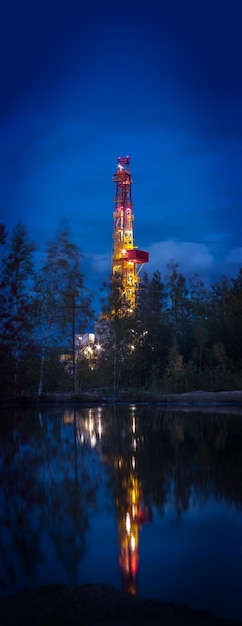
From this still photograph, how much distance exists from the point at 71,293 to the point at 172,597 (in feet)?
70.0

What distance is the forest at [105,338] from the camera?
69.3 ft

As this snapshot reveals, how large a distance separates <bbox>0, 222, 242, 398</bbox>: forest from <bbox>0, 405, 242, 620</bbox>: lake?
32.7 feet

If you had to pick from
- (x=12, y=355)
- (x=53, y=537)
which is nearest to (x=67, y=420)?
(x=12, y=355)

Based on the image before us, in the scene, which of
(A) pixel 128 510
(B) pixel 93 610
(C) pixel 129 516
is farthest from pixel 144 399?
(B) pixel 93 610

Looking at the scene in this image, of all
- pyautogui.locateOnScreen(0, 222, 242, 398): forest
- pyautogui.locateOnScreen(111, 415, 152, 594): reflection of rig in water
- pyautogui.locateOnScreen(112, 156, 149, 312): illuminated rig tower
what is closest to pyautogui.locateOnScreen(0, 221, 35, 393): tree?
pyautogui.locateOnScreen(0, 222, 242, 398): forest

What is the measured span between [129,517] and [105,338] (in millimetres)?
22657

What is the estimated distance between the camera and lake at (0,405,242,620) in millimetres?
3541

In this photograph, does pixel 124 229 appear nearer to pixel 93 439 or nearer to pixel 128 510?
pixel 93 439

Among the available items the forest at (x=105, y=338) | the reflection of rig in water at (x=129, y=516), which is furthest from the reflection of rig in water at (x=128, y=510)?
the forest at (x=105, y=338)

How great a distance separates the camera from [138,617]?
9.66 feet

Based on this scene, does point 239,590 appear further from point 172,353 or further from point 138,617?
point 172,353

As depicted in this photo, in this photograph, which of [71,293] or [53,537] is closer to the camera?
[53,537]

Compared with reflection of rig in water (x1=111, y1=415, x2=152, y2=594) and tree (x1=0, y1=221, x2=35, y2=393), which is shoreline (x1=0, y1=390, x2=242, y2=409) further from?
reflection of rig in water (x1=111, y1=415, x2=152, y2=594)

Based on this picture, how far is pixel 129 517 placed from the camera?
5035 mm
